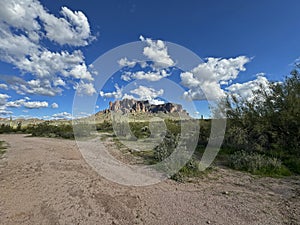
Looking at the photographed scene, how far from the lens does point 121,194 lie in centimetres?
481

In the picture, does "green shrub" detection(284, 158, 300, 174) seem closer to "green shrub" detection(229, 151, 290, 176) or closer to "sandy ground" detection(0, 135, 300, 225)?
"green shrub" detection(229, 151, 290, 176)

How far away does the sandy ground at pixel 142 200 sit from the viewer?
12.0ft

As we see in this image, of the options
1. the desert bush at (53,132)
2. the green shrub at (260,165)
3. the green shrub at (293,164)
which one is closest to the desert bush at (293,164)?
the green shrub at (293,164)

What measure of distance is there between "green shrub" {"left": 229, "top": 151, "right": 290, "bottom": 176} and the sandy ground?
1.91 feet

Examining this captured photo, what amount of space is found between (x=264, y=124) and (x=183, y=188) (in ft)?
18.3

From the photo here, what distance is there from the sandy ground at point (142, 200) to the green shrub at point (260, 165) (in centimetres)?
58

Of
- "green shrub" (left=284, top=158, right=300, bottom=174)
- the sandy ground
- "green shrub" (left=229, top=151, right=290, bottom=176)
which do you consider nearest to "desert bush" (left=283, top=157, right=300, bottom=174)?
"green shrub" (left=284, top=158, right=300, bottom=174)

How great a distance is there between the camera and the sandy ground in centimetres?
367

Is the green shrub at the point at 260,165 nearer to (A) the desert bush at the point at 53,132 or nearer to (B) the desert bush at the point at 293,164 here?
(B) the desert bush at the point at 293,164

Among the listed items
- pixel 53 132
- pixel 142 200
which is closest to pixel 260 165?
pixel 142 200

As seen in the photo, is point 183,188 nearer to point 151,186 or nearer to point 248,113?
point 151,186

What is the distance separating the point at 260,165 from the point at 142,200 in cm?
484

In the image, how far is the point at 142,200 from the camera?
4.51 m

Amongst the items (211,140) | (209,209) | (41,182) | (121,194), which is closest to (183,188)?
(209,209)
